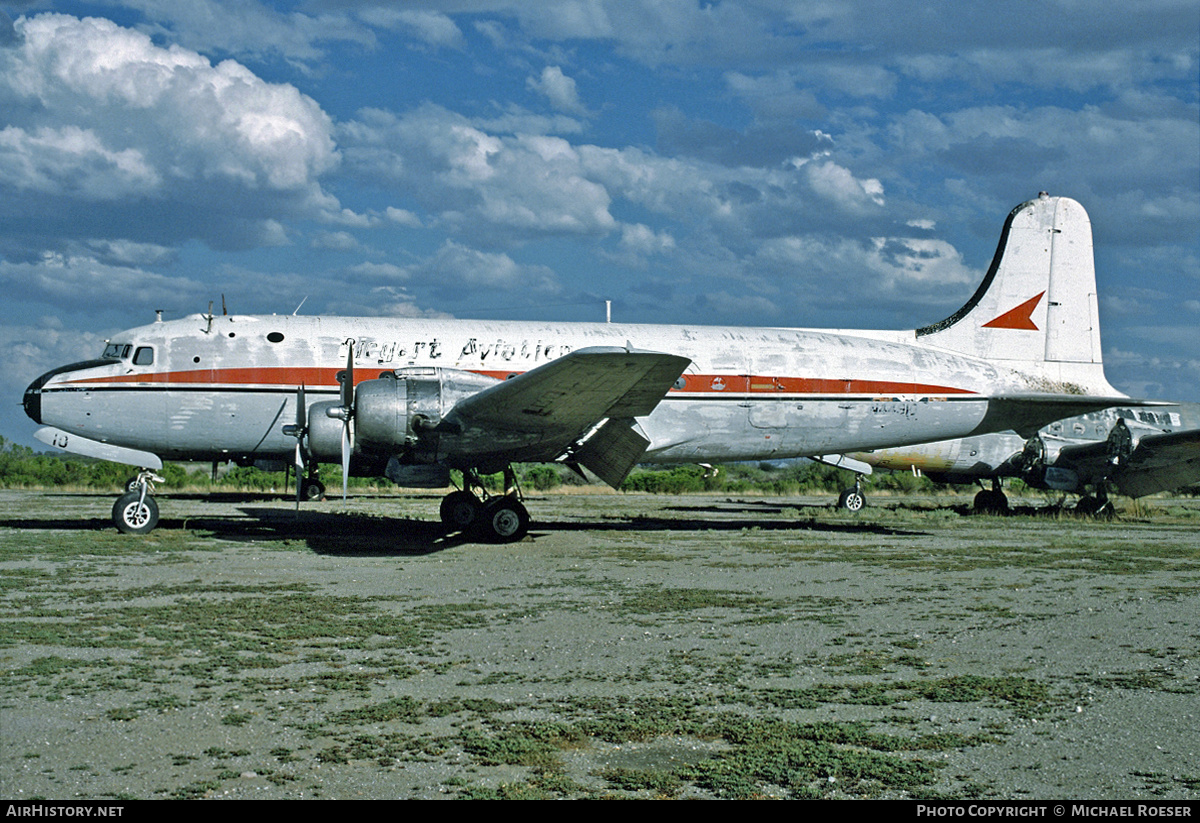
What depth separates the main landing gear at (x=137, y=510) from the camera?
52.8 feet

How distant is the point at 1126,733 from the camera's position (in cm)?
556

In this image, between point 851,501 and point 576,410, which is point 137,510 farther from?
point 851,501

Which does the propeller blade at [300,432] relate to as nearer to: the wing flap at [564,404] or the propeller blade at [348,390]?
the propeller blade at [348,390]

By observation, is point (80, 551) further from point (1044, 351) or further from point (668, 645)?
point (1044, 351)

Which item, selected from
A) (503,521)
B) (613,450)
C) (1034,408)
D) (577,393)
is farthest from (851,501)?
(577,393)

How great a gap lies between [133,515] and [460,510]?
17.8 feet

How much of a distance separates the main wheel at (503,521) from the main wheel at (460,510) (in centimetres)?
88

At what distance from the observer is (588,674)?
22.9ft

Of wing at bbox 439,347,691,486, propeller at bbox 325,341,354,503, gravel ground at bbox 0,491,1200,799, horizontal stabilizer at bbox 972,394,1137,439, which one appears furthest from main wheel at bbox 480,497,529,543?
horizontal stabilizer at bbox 972,394,1137,439

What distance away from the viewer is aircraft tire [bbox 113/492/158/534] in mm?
16078

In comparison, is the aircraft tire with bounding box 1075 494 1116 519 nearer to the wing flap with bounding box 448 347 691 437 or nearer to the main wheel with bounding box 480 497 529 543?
the wing flap with bounding box 448 347 691 437

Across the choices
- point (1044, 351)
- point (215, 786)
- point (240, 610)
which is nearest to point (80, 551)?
point (240, 610)

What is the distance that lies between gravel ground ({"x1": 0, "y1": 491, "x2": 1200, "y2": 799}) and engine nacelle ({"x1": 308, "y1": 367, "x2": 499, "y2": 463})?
1.68 m
